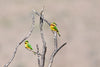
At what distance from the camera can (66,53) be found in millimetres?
21516

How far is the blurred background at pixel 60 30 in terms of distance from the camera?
20320 millimetres

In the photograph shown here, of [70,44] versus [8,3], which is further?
[8,3]

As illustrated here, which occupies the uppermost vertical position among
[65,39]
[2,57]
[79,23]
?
[79,23]

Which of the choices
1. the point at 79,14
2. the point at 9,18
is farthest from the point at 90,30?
the point at 9,18

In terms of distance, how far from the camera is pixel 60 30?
892 inches

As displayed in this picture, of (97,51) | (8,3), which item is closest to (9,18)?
(8,3)

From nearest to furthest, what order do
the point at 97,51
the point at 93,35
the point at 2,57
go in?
1. the point at 2,57
2. the point at 97,51
3. the point at 93,35

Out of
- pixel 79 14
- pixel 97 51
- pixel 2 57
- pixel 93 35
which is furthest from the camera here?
pixel 79 14

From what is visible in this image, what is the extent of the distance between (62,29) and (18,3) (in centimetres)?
463

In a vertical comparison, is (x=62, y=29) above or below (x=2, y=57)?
above

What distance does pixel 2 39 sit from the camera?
21484 millimetres

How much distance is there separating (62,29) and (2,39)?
3802 mm

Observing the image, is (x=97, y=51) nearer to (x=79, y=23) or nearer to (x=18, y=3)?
Answer: (x=79, y=23)

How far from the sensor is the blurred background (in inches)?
800
